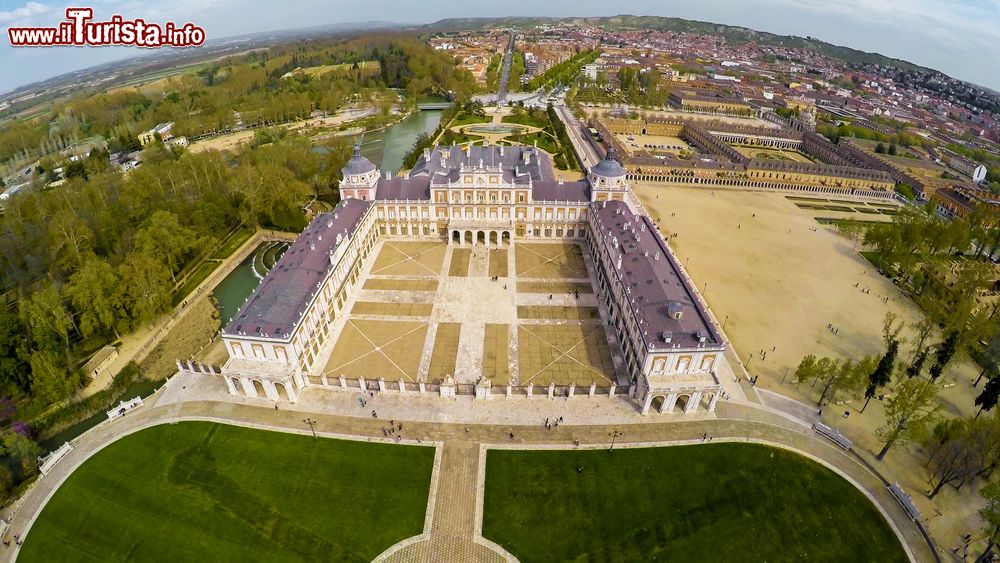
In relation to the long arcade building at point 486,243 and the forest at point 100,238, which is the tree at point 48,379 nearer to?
the forest at point 100,238

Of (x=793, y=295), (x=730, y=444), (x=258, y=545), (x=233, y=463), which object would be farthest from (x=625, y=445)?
(x=793, y=295)

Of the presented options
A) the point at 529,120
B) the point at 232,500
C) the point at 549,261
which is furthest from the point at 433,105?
the point at 232,500

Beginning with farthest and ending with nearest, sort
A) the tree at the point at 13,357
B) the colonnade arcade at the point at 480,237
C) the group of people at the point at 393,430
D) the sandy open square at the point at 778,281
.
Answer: the colonnade arcade at the point at 480,237 < the sandy open square at the point at 778,281 < the tree at the point at 13,357 < the group of people at the point at 393,430

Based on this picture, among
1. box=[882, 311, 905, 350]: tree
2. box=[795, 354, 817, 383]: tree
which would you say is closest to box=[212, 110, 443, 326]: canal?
box=[795, 354, 817, 383]: tree

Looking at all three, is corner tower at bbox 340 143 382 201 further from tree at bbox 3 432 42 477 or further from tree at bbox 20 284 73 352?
tree at bbox 3 432 42 477

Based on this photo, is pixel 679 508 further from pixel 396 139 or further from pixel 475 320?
pixel 396 139

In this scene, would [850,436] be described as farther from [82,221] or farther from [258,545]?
[82,221]

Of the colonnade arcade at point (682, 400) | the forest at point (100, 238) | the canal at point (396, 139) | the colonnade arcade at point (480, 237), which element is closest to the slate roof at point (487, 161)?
the colonnade arcade at point (480, 237)
